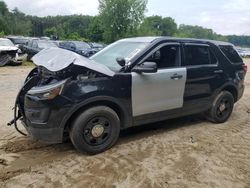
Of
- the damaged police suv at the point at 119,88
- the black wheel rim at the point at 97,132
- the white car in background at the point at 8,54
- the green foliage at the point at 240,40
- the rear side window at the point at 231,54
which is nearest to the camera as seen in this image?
the damaged police suv at the point at 119,88

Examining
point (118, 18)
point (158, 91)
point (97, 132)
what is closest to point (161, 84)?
point (158, 91)

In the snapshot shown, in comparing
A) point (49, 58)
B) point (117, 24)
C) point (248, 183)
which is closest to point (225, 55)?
point (248, 183)

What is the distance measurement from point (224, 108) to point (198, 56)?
1365mm

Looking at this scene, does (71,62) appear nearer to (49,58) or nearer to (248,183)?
(49,58)

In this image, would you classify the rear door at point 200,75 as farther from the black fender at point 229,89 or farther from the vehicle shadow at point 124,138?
the vehicle shadow at point 124,138

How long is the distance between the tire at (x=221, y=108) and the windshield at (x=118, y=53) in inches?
82.5

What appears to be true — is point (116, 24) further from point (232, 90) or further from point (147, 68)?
point (147, 68)

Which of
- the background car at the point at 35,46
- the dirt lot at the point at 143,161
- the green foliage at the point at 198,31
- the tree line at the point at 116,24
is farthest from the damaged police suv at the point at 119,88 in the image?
the green foliage at the point at 198,31

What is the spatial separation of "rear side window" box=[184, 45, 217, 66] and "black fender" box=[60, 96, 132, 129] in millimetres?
1570

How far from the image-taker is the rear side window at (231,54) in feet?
21.0

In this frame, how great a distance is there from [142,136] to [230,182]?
1.93m

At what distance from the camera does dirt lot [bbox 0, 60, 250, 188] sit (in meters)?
3.94

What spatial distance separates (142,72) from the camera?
4957mm

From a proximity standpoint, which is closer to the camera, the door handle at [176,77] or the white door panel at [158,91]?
the white door panel at [158,91]
